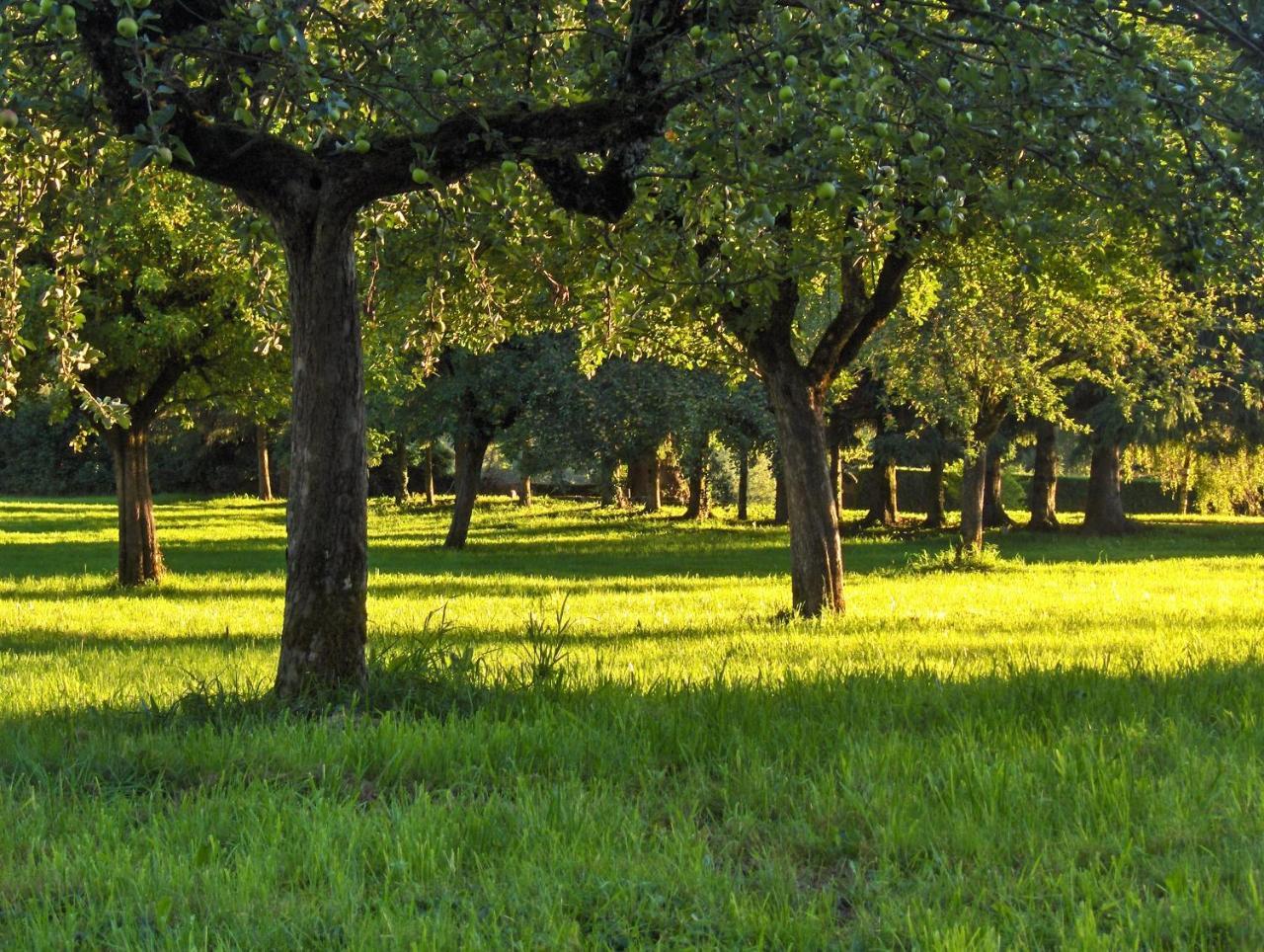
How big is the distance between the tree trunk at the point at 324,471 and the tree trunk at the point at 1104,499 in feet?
101

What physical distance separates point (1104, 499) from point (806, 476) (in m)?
24.3

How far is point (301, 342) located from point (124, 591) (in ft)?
44.7

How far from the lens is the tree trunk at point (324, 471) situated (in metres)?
6.72

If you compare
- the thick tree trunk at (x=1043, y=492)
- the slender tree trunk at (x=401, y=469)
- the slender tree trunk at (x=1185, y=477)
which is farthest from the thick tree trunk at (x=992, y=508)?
the slender tree trunk at (x=401, y=469)

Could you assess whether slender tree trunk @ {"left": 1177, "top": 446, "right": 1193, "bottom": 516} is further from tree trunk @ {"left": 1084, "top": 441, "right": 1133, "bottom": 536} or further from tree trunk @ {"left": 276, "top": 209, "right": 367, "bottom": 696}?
tree trunk @ {"left": 276, "top": 209, "right": 367, "bottom": 696}

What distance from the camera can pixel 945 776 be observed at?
4.91m

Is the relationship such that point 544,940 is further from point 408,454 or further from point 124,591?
point 408,454

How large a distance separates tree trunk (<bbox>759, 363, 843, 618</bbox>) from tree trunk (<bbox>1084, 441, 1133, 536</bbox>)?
23.1 m

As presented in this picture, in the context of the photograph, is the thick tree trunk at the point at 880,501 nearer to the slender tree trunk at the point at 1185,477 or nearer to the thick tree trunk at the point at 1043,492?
the thick tree trunk at the point at 1043,492

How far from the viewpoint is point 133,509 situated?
19422 mm

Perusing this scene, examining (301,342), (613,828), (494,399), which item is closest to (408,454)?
(494,399)

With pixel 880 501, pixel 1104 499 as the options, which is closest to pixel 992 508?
pixel 1104 499

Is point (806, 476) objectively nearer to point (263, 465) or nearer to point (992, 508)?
point (992, 508)

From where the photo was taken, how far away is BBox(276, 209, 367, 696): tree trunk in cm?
672
